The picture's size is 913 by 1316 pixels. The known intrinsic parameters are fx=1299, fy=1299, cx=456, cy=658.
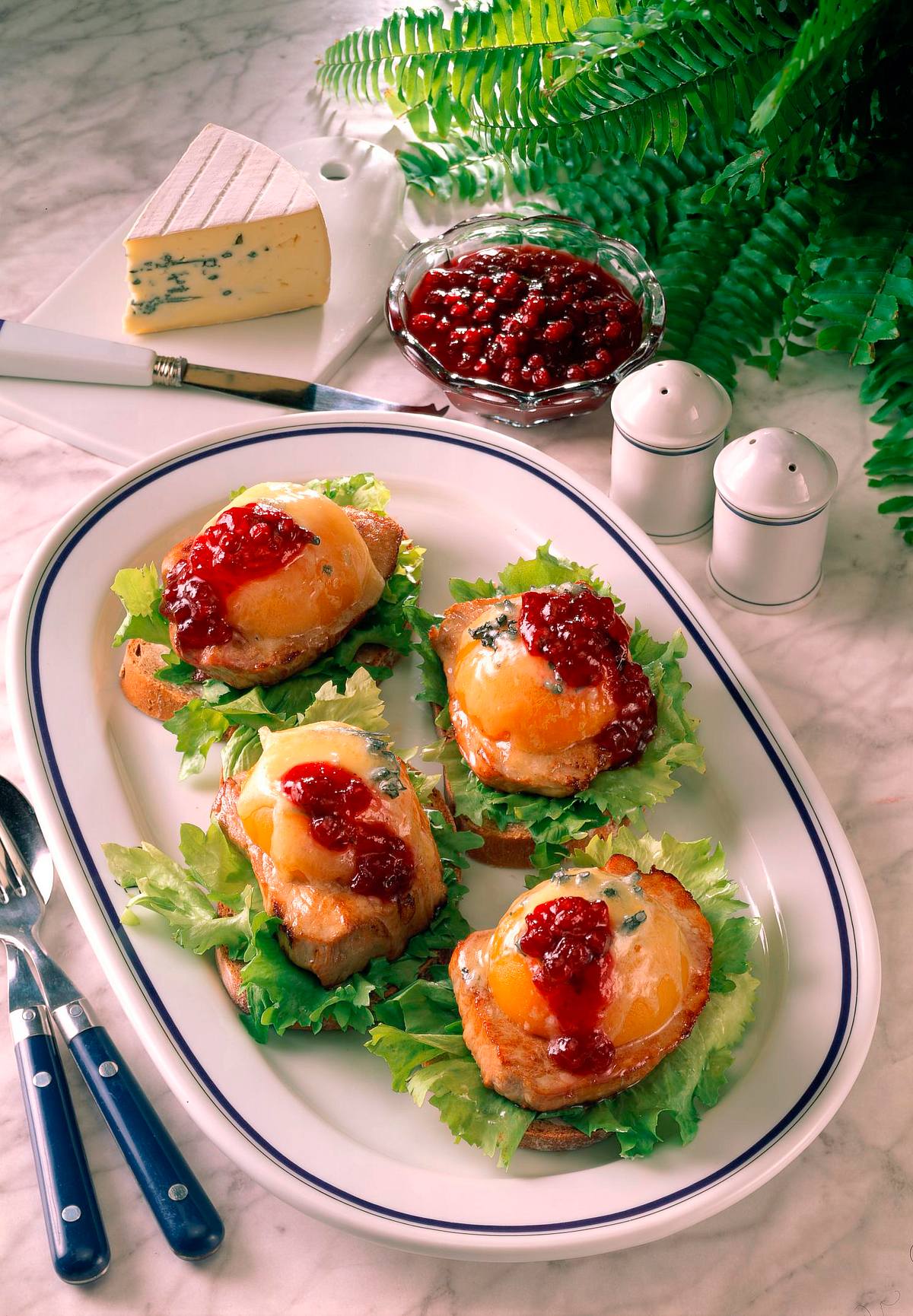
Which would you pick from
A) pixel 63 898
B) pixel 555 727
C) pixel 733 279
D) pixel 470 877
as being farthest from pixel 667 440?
pixel 63 898

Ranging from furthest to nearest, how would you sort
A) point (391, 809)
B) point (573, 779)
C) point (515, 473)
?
1. point (515, 473)
2. point (573, 779)
3. point (391, 809)

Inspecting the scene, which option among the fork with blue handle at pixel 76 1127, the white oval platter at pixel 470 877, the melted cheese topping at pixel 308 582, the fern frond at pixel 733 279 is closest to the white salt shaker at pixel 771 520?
the white oval platter at pixel 470 877

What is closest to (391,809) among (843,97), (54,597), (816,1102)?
(816,1102)

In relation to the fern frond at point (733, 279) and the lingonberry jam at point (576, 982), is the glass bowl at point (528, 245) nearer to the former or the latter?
the fern frond at point (733, 279)

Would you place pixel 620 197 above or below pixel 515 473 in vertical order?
above

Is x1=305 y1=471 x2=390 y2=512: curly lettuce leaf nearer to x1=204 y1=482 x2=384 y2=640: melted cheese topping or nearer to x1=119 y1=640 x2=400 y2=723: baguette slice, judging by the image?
x1=204 y1=482 x2=384 y2=640: melted cheese topping

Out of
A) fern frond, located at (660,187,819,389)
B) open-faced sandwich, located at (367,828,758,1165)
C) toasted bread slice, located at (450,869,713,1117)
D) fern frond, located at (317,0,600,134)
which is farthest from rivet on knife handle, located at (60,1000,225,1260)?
fern frond, located at (317,0,600,134)

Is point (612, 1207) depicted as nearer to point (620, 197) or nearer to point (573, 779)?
point (573, 779)
